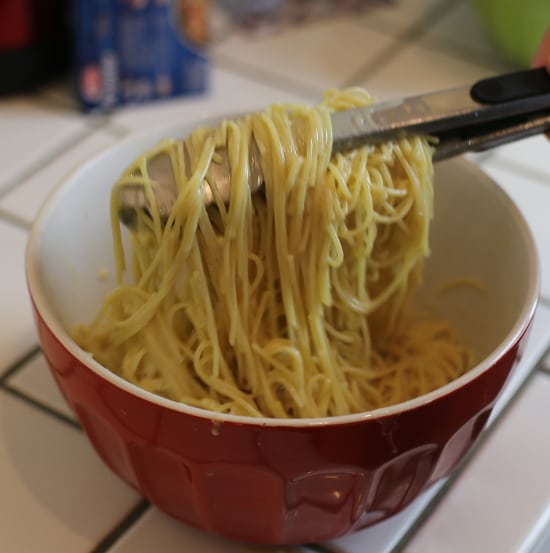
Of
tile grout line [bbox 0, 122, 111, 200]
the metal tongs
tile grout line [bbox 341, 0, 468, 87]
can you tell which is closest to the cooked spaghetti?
the metal tongs

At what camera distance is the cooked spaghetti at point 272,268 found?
0.54 metres

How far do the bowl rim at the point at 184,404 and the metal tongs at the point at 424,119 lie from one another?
6 centimetres

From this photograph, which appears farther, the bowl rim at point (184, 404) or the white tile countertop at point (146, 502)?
the white tile countertop at point (146, 502)

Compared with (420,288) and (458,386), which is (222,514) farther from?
(420,288)

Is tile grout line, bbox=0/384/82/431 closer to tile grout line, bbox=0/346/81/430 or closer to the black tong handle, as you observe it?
tile grout line, bbox=0/346/81/430

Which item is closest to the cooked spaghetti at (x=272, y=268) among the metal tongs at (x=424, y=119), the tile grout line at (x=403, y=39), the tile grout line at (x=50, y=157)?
the metal tongs at (x=424, y=119)

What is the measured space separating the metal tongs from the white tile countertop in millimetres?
183

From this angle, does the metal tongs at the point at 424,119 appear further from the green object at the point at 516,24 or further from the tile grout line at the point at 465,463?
the green object at the point at 516,24

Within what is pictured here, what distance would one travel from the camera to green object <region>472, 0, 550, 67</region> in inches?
38.3

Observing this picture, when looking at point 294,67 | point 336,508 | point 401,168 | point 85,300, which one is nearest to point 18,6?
point 294,67

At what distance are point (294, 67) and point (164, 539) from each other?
65 centimetres

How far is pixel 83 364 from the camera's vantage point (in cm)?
48

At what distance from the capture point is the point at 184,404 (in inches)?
19.2

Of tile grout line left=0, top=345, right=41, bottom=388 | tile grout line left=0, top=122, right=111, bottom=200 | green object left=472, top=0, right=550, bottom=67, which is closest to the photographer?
tile grout line left=0, top=345, right=41, bottom=388
